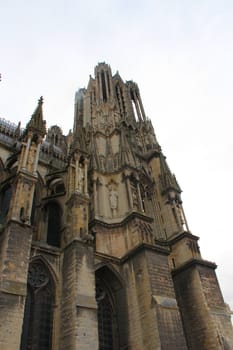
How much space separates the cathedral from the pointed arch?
1.7 inches

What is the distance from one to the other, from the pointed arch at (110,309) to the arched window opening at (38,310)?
2.46 metres

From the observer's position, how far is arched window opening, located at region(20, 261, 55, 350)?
11406mm

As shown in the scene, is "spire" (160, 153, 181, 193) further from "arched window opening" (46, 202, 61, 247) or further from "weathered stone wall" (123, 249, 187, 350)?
"weathered stone wall" (123, 249, 187, 350)

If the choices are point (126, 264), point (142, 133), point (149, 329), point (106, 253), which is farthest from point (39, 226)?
point (142, 133)

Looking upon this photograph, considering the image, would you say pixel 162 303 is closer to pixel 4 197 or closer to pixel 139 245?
pixel 139 245

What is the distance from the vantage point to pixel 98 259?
1473 cm

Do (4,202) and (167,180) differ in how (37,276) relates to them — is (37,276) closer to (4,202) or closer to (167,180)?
(4,202)

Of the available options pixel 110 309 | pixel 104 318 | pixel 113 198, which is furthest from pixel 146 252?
pixel 113 198

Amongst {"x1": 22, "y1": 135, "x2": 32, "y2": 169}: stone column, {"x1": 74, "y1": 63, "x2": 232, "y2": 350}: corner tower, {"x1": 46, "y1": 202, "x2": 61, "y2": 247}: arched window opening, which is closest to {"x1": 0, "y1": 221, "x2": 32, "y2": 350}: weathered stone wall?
{"x1": 22, "y1": 135, "x2": 32, "y2": 169}: stone column

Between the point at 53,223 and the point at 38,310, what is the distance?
20.3 feet

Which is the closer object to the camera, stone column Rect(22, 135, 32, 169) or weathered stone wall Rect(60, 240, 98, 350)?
weathered stone wall Rect(60, 240, 98, 350)

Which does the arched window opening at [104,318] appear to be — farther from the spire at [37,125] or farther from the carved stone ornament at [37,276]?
the spire at [37,125]

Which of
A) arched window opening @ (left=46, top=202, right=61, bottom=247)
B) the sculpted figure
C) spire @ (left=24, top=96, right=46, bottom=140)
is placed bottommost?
arched window opening @ (left=46, top=202, right=61, bottom=247)

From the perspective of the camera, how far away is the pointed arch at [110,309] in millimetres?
13352
